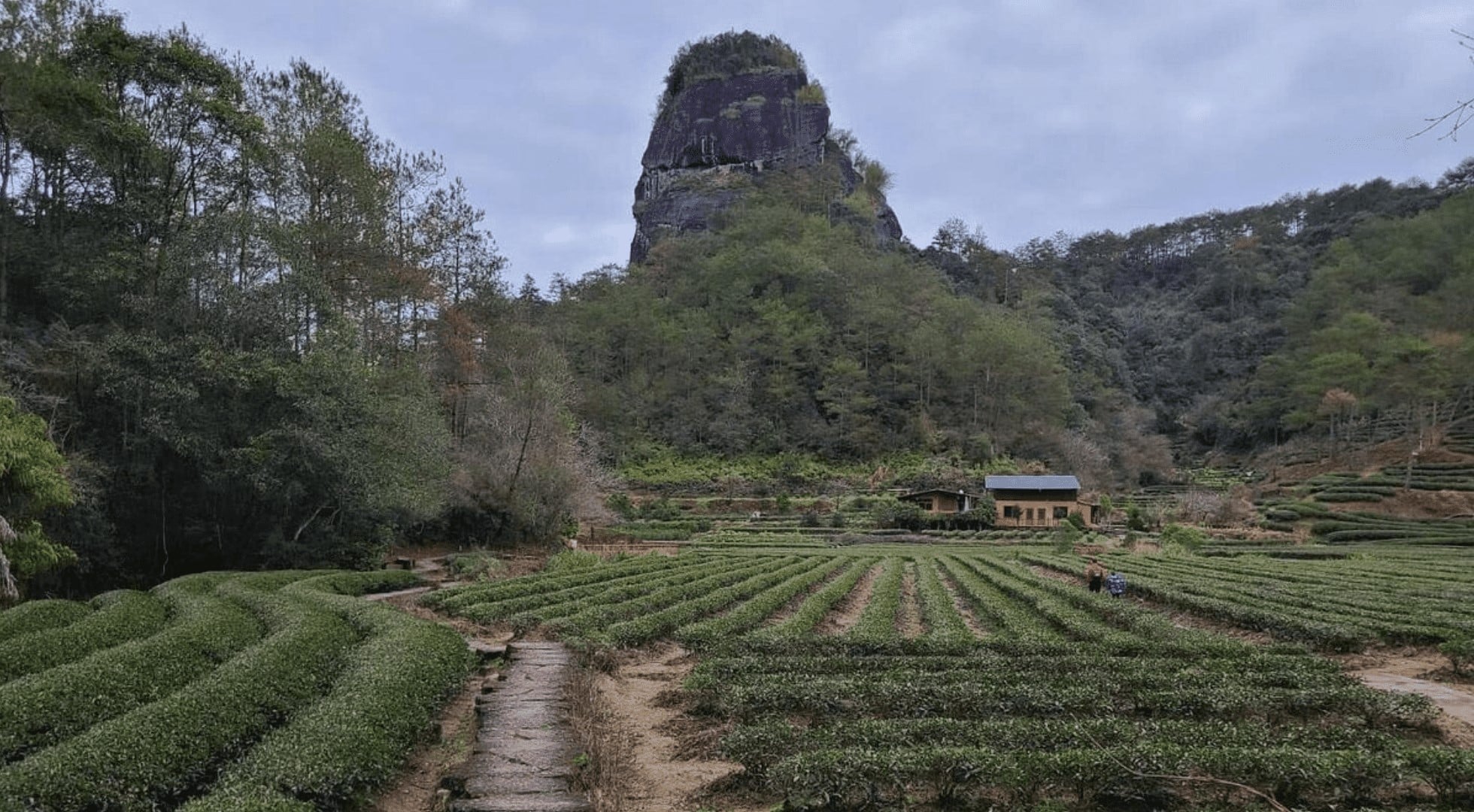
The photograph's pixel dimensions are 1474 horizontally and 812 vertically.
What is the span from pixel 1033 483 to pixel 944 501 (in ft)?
18.5

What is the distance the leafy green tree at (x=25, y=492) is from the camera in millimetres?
18672

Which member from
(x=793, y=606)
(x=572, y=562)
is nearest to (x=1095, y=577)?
(x=793, y=606)

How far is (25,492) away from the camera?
775 inches

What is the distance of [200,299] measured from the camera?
1086 inches

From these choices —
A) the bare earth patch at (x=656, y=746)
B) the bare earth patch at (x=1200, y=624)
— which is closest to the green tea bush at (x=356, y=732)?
the bare earth patch at (x=656, y=746)

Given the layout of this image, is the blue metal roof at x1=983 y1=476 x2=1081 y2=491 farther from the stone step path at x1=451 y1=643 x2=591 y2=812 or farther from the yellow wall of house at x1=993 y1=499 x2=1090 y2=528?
the stone step path at x1=451 y1=643 x2=591 y2=812

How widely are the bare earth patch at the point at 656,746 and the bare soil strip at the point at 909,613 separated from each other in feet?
15.9

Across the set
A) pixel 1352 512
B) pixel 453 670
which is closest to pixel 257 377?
pixel 453 670

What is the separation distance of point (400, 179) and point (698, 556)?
76.0 ft

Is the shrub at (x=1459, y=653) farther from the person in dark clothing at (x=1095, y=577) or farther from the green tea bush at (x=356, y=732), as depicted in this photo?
the green tea bush at (x=356, y=732)

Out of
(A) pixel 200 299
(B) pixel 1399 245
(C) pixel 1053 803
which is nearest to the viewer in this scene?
(C) pixel 1053 803

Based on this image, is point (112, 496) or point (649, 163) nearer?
point (112, 496)

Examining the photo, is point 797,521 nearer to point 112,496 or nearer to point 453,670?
point 112,496

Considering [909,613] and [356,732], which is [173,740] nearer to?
[356,732]
